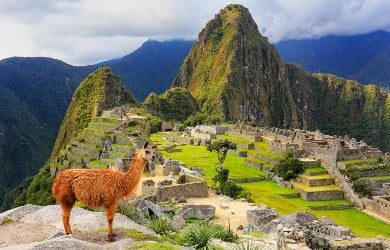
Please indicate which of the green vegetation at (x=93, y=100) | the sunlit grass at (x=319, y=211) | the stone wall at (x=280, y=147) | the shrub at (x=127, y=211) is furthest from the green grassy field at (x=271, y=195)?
the green vegetation at (x=93, y=100)

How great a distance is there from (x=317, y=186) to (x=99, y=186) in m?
39.3

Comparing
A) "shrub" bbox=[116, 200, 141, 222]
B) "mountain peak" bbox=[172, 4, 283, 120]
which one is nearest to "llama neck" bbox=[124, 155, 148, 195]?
"shrub" bbox=[116, 200, 141, 222]

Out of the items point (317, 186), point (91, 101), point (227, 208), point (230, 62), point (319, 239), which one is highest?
point (230, 62)

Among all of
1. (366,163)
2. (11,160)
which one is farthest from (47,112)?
(366,163)

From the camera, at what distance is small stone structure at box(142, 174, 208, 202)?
23411 millimetres

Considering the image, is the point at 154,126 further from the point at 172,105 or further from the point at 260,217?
the point at 260,217

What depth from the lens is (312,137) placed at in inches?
2483

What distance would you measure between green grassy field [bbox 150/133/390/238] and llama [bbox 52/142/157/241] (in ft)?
66.5

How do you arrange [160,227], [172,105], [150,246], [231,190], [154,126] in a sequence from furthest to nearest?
[172,105] < [154,126] < [231,190] < [160,227] < [150,246]

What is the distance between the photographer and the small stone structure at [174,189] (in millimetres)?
23411

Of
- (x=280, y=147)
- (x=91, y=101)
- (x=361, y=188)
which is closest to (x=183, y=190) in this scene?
(x=361, y=188)

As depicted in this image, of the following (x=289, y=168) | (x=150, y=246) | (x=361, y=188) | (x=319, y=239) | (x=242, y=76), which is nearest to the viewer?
(x=150, y=246)

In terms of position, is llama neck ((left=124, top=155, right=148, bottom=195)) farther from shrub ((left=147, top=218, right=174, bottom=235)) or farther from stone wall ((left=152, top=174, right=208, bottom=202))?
stone wall ((left=152, top=174, right=208, bottom=202))

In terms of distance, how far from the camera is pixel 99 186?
9.98 meters
